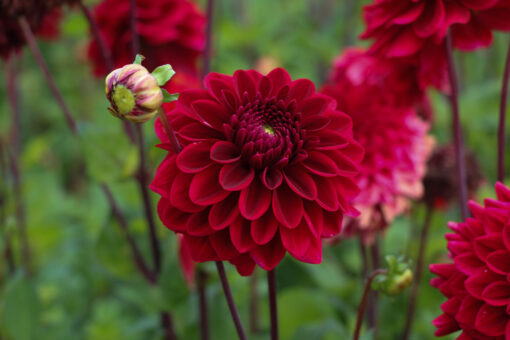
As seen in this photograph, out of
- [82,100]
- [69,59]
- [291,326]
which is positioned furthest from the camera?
[69,59]

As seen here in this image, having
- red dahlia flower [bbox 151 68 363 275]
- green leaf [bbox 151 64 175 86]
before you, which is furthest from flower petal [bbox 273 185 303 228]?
green leaf [bbox 151 64 175 86]

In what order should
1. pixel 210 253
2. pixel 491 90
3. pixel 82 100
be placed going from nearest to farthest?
pixel 210 253, pixel 491 90, pixel 82 100

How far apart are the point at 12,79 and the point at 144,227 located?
32 centimetres

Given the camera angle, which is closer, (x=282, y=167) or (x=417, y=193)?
→ (x=282, y=167)


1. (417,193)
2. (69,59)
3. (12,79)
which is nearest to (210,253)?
(417,193)

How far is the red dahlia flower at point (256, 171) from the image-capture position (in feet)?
1.32

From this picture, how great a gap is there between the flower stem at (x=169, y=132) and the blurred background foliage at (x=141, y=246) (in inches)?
9.4

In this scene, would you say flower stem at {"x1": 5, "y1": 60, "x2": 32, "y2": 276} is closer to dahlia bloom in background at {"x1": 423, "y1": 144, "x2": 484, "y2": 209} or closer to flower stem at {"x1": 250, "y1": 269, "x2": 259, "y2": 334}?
flower stem at {"x1": 250, "y1": 269, "x2": 259, "y2": 334}

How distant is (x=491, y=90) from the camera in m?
1.21

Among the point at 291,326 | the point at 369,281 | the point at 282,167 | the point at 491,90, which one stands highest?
the point at 282,167

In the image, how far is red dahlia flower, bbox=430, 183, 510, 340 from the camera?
40cm

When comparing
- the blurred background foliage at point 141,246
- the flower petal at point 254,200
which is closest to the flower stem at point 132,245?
the blurred background foliage at point 141,246

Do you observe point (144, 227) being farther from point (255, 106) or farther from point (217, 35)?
point (217, 35)

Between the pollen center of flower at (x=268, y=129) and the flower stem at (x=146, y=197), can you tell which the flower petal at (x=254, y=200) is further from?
the flower stem at (x=146, y=197)
